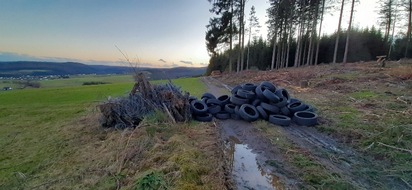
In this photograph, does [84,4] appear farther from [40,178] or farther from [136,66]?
[40,178]

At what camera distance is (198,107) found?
27.8 ft

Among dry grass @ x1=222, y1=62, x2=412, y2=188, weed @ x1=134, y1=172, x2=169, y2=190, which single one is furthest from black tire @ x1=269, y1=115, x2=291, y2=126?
weed @ x1=134, y1=172, x2=169, y2=190

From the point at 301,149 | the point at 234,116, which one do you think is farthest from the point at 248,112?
the point at 301,149

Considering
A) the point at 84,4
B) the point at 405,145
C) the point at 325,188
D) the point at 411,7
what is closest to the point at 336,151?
the point at 405,145

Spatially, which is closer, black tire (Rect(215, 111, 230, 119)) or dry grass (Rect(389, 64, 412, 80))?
black tire (Rect(215, 111, 230, 119))

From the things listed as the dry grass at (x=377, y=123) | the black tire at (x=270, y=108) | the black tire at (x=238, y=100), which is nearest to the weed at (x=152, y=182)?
the dry grass at (x=377, y=123)

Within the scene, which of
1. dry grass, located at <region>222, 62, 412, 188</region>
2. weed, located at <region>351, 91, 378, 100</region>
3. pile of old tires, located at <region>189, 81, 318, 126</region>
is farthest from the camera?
weed, located at <region>351, 91, 378, 100</region>

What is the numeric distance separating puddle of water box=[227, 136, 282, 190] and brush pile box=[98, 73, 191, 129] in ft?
8.45

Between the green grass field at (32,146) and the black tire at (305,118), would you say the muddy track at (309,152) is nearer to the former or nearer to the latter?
the black tire at (305,118)

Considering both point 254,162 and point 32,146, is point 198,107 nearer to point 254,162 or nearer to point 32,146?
point 254,162

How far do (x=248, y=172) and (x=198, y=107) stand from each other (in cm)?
451

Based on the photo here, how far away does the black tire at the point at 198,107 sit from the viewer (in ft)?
26.5

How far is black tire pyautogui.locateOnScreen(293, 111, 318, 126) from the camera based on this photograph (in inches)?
274

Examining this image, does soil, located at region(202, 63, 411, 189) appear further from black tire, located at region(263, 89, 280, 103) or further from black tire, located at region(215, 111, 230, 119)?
black tire, located at region(263, 89, 280, 103)
